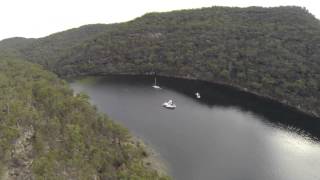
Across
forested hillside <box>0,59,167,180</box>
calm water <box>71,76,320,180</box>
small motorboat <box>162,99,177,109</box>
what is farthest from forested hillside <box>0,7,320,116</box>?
forested hillside <box>0,59,167,180</box>

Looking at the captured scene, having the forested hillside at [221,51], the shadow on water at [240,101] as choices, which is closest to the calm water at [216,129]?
the shadow on water at [240,101]

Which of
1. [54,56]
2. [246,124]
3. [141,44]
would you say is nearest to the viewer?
[246,124]

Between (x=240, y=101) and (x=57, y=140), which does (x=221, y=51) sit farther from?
(x=57, y=140)

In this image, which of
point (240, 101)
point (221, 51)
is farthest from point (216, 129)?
point (221, 51)

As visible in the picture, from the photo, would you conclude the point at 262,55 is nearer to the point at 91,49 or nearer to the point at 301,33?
the point at 301,33

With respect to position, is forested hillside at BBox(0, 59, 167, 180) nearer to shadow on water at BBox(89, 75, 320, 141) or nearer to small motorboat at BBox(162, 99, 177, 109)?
small motorboat at BBox(162, 99, 177, 109)

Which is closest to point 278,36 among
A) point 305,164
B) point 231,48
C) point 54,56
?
point 231,48

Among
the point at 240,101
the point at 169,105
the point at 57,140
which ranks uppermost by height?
the point at 57,140
